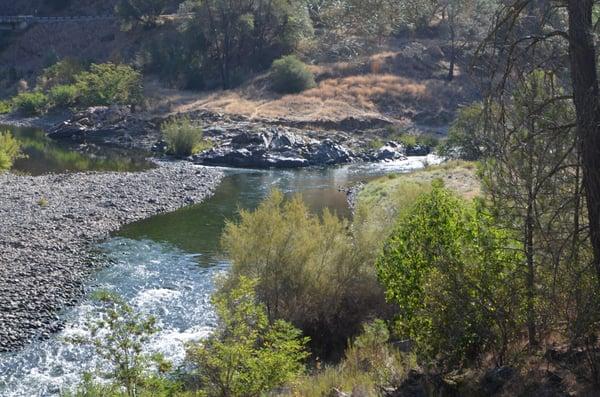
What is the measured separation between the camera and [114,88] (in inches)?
2530

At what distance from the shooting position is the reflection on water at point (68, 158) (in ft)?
148

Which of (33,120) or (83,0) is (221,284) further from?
(83,0)

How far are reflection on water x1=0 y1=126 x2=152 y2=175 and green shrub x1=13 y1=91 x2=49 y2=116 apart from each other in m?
10.3

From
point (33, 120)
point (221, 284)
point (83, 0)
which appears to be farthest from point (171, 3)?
point (221, 284)

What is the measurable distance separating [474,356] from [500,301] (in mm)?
1173

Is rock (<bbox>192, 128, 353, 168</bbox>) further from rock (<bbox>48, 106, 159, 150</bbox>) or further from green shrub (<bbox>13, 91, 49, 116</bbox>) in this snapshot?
green shrub (<bbox>13, 91, 49, 116</bbox>)

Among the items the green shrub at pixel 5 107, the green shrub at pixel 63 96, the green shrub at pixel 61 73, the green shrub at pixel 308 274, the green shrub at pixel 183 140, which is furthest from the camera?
the green shrub at pixel 61 73

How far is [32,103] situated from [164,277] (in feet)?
167

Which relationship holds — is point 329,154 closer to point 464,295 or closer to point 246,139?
point 246,139

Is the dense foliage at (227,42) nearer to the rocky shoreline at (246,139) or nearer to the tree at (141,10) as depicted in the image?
the tree at (141,10)

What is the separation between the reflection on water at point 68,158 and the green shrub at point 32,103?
10291 mm

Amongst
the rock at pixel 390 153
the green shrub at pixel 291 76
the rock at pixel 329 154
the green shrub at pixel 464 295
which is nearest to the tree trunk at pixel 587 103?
the green shrub at pixel 464 295

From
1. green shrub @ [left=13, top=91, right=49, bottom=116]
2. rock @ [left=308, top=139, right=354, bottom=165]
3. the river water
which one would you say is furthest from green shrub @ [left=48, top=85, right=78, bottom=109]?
rock @ [left=308, top=139, right=354, bottom=165]

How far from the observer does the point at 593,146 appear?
8.92 metres
